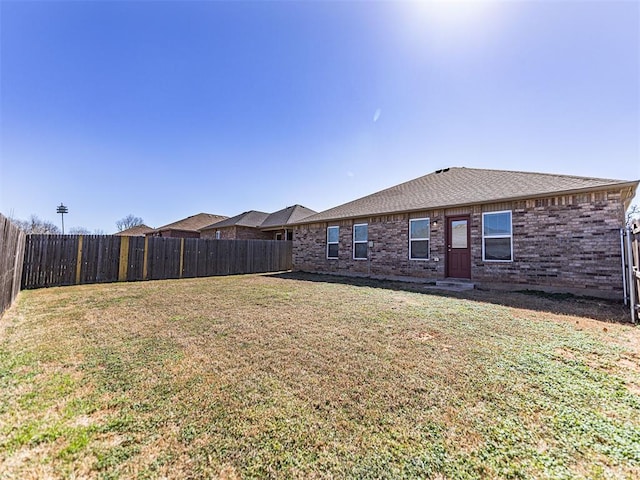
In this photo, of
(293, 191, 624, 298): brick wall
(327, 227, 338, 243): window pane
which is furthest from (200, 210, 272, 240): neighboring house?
(293, 191, 624, 298): brick wall

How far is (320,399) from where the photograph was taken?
86.1 inches

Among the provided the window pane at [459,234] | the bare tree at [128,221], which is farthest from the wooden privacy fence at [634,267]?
the bare tree at [128,221]

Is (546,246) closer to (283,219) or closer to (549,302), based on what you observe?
(549,302)

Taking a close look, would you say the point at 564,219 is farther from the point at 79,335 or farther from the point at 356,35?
the point at 79,335

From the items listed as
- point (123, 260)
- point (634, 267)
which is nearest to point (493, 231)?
point (634, 267)

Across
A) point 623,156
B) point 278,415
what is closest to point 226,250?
point 278,415

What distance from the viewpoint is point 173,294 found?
7.48 metres

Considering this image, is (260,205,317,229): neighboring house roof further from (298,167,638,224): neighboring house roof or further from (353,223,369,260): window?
(353,223,369,260): window

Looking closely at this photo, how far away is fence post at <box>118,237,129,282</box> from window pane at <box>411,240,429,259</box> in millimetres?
11168

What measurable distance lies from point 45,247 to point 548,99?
1657cm

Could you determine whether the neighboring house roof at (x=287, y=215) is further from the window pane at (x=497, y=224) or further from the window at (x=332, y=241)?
the window pane at (x=497, y=224)

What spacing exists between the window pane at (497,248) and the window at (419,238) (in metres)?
1.83

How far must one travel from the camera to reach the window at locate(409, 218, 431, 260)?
9.63 metres

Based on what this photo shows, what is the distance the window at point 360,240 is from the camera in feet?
37.9
